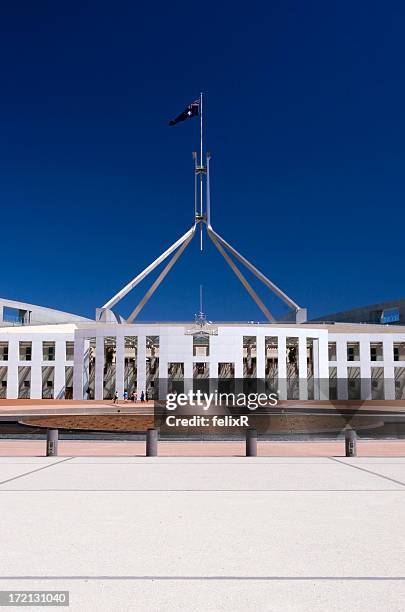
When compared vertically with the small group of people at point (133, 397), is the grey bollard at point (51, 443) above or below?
below

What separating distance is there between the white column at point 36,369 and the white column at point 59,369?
4.32 ft

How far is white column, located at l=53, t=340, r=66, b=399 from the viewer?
179 feet

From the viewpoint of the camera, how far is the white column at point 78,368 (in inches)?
2082

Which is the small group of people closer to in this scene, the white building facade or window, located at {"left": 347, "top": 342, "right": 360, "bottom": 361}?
the white building facade

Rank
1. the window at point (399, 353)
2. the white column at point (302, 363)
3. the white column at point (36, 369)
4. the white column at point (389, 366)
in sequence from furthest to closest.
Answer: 1. the window at point (399, 353)
2. the white column at point (389, 366)
3. the white column at point (36, 369)
4. the white column at point (302, 363)

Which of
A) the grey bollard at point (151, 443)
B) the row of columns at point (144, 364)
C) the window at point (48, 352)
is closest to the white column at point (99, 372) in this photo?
the row of columns at point (144, 364)

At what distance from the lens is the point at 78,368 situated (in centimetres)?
5309

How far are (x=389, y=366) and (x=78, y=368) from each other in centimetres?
2948
